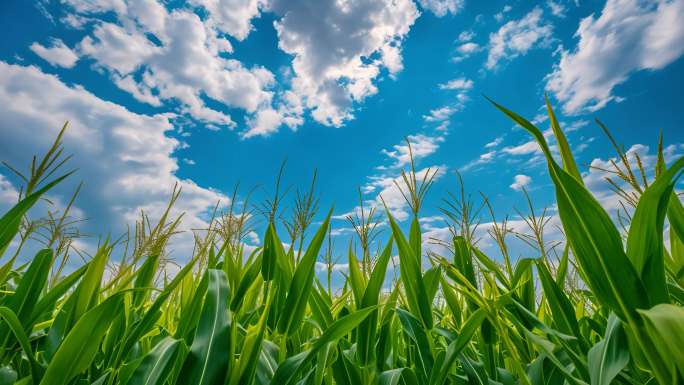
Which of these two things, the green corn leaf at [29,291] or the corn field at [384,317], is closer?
the corn field at [384,317]

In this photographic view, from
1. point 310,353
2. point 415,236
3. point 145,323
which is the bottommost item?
point 310,353

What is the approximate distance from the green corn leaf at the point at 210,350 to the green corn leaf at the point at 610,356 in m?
1.17

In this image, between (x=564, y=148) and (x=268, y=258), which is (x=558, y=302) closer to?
(x=564, y=148)

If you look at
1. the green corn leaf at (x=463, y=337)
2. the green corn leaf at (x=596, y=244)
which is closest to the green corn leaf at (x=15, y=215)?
the green corn leaf at (x=463, y=337)

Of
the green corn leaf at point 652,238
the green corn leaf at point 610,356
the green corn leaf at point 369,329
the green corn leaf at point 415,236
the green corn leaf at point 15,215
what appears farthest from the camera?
the green corn leaf at point 415,236

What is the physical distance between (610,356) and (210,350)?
4.16 ft

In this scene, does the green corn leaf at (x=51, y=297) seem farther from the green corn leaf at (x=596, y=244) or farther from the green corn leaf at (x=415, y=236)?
the green corn leaf at (x=596, y=244)

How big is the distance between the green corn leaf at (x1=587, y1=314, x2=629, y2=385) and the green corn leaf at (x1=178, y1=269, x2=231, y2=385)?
1173 mm

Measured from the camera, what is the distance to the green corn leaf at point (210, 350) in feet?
4.24

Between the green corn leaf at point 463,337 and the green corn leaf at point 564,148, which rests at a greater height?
the green corn leaf at point 564,148

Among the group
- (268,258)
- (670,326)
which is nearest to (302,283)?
(268,258)

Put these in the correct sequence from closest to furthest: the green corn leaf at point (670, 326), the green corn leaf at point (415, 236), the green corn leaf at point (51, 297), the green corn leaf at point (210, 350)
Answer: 1. the green corn leaf at point (670, 326)
2. the green corn leaf at point (210, 350)
3. the green corn leaf at point (51, 297)
4. the green corn leaf at point (415, 236)

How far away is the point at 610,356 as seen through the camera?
1.14 meters

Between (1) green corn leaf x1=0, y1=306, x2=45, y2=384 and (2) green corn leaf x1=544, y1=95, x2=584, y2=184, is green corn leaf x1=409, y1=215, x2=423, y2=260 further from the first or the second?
(1) green corn leaf x1=0, y1=306, x2=45, y2=384
